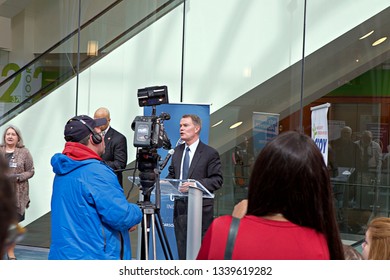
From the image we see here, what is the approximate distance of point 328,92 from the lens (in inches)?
277

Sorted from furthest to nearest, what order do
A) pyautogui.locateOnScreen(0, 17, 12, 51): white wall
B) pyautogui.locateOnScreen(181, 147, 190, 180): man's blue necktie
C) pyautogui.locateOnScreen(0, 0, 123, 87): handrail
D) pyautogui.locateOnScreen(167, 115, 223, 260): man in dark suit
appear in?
pyautogui.locateOnScreen(0, 17, 12, 51): white wall < pyautogui.locateOnScreen(0, 0, 123, 87): handrail < pyautogui.locateOnScreen(181, 147, 190, 180): man's blue necktie < pyautogui.locateOnScreen(167, 115, 223, 260): man in dark suit

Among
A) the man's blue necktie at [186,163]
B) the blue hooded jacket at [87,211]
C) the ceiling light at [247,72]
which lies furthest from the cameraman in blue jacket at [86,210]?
the ceiling light at [247,72]

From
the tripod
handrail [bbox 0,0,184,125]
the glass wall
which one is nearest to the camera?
the tripod

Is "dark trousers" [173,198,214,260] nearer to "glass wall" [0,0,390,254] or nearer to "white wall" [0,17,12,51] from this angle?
"glass wall" [0,0,390,254]

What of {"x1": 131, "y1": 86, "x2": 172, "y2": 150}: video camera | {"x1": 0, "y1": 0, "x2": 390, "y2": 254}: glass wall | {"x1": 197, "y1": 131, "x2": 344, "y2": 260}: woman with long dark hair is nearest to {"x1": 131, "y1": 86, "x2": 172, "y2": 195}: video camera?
{"x1": 131, "y1": 86, "x2": 172, "y2": 150}: video camera

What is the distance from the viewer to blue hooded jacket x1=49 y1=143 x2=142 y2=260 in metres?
3.08

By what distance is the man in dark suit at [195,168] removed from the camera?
5000 mm

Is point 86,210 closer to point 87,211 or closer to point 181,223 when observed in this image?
point 87,211

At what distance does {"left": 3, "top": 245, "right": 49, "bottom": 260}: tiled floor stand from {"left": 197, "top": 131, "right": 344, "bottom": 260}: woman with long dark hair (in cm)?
562

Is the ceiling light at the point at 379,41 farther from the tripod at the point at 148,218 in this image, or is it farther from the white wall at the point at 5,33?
the white wall at the point at 5,33

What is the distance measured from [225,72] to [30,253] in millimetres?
2921

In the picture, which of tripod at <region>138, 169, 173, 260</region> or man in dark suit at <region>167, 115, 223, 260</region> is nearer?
tripod at <region>138, 169, 173, 260</region>

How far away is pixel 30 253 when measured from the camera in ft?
24.2
